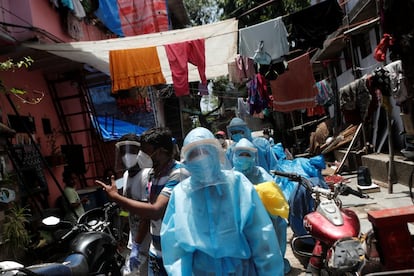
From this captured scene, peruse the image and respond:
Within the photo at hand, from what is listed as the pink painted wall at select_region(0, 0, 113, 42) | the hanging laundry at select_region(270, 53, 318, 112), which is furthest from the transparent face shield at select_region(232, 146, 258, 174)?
the pink painted wall at select_region(0, 0, 113, 42)

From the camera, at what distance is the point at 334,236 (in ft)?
9.52

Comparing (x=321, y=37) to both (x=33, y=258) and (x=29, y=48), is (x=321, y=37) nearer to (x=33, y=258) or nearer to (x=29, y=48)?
(x=29, y=48)

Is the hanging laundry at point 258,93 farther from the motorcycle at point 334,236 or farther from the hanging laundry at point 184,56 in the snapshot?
the motorcycle at point 334,236

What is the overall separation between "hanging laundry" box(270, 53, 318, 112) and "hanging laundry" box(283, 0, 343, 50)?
1.88 m

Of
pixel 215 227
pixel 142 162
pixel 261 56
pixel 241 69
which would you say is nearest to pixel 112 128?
pixel 241 69

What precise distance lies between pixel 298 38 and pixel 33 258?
5.96 meters

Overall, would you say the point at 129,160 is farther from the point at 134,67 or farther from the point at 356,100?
the point at 356,100

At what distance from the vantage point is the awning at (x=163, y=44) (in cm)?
753

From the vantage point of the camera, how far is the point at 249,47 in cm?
750

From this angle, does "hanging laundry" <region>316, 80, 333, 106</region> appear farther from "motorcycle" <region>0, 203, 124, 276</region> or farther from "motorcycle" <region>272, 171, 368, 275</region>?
"motorcycle" <region>272, 171, 368, 275</region>

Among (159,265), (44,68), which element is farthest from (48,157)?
(159,265)

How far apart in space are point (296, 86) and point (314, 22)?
255cm

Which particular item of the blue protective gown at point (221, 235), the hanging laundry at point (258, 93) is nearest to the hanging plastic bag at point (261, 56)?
the hanging laundry at point (258, 93)

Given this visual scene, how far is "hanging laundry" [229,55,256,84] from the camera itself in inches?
367
